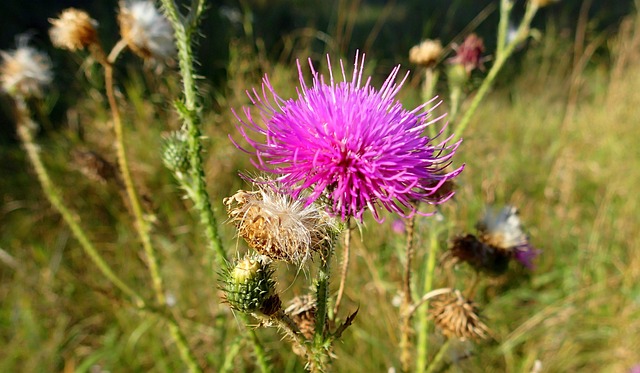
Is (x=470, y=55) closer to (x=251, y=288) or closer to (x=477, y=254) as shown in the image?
(x=477, y=254)

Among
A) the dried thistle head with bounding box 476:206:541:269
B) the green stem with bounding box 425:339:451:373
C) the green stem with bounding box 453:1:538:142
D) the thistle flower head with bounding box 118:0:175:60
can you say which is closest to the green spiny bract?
the green stem with bounding box 425:339:451:373

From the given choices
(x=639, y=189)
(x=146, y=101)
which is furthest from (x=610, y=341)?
(x=146, y=101)

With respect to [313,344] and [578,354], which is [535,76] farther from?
[313,344]

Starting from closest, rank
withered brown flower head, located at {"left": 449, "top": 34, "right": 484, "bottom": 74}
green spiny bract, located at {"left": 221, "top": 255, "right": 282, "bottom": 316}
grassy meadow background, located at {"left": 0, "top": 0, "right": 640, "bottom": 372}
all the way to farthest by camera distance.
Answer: green spiny bract, located at {"left": 221, "top": 255, "right": 282, "bottom": 316} < withered brown flower head, located at {"left": 449, "top": 34, "right": 484, "bottom": 74} < grassy meadow background, located at {"left": 0, "top": 0, "right": 640, "bottom": 372}

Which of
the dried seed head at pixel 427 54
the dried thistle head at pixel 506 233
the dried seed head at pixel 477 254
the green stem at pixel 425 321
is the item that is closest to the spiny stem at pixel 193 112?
the green stem at pixel 425 321

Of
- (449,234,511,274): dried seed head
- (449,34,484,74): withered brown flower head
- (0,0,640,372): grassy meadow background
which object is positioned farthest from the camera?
(0,0,640,372): grassy meadow background

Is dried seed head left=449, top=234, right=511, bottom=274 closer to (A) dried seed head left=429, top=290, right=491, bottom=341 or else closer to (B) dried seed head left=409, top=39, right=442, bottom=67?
(A) dried seed head left=429, top=290, right=491, bottom=341

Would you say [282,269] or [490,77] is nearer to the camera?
[490,77]

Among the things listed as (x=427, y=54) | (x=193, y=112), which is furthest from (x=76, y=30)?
(x=427, y=54)
